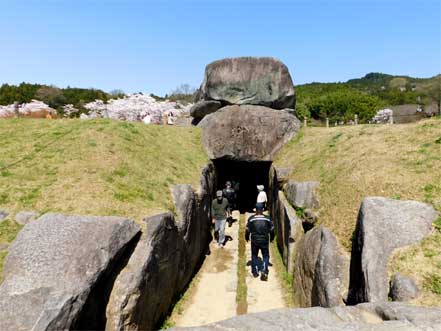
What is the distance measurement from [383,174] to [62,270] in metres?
8.95

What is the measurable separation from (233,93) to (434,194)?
1388 centimetres

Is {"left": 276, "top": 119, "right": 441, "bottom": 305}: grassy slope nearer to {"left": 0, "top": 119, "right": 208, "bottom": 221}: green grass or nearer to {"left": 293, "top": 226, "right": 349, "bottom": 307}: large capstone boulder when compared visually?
{"left": 293, "top": 226, "right": 349, "bottom": 307}: large capstone boulder

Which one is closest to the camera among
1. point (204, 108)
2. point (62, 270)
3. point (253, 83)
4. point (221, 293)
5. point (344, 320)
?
point (344, 320)

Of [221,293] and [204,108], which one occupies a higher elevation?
[204,108]

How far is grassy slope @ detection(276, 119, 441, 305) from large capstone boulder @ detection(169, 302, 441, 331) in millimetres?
1493

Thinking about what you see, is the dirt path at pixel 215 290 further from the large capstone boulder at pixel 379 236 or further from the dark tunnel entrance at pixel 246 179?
the dark tunnel entrance at pixel 246 179

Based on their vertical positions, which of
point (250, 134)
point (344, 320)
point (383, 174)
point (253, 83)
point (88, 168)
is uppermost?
point (253, 83)

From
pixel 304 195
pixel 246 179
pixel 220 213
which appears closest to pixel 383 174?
pixel 304 195

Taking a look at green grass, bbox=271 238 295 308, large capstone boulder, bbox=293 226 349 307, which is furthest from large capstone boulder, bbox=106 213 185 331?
large capstone boulder, bbox=293 226 349 307

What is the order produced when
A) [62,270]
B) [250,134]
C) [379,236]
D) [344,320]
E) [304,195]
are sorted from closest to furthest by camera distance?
[344,320] → [62,270] → [379,236] → [304,195] → [250,134]

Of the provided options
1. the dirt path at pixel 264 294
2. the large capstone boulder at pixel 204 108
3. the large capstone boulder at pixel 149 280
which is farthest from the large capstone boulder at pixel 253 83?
the large capstone boulder at pixel 149 280

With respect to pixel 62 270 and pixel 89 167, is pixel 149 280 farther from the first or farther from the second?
pixel 89 167

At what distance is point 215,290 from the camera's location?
1070cm

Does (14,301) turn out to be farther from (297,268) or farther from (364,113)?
(364,113)
